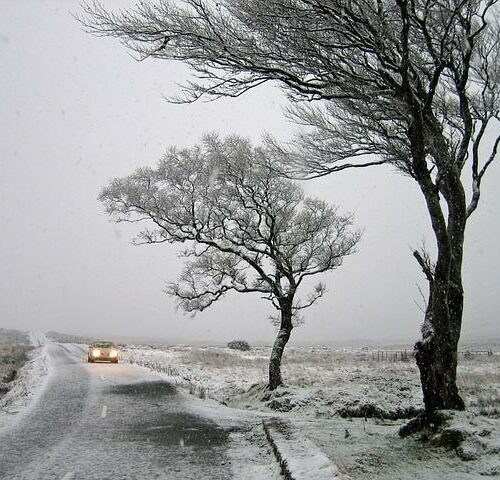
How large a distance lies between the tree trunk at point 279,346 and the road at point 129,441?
3.97m

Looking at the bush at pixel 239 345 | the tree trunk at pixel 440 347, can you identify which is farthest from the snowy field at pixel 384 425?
the bush at pixel 239 345

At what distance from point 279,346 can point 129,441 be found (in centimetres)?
888

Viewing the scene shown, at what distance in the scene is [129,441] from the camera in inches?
308

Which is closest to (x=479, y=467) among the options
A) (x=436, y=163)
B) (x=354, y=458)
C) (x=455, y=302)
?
(x=354, y=458)

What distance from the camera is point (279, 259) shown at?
53.5 feet

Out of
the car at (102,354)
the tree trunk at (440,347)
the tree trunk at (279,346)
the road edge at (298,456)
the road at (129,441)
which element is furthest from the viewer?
the car at (102,354)

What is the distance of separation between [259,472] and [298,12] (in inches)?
253

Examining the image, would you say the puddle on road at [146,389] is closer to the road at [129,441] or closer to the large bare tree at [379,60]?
the road at [129,441]

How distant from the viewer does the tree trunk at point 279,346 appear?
51.9ft

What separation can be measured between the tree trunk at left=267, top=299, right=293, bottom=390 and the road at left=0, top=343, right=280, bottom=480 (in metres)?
3.97

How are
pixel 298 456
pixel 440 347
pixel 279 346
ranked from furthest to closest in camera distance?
pixel 279 346, pixel 440 347, pixel 298 456

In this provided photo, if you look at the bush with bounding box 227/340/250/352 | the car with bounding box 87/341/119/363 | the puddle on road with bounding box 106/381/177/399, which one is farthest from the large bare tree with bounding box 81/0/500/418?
the bush with bounding box 227/340/250/352

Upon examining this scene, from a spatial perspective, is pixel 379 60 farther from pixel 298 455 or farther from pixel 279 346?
pixel 279 346

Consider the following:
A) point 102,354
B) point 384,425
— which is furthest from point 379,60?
point 102,354
